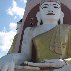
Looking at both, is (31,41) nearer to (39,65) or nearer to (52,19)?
(52,19)

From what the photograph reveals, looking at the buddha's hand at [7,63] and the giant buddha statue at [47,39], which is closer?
the buddha's hand at [7,63]

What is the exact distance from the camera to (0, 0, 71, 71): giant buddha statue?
15.4ft

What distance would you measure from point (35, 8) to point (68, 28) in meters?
1.05

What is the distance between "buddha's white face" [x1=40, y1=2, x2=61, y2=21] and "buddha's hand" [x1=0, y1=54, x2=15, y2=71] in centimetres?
100

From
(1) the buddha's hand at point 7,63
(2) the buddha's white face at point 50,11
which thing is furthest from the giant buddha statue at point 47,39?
(1) the buddha's hand at point 7,63

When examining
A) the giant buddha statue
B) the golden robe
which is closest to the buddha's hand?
the giant buddha statue

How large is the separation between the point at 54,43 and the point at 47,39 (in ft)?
0.44


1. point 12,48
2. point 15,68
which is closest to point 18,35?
point 12,48

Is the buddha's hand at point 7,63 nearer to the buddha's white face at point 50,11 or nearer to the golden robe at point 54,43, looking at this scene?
the golden robe at point 54,43

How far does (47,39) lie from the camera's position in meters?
4.83

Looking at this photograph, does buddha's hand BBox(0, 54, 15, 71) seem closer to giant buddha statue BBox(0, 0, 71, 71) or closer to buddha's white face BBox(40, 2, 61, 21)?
giant buddha statue BBox(0, 0, 71, 71)

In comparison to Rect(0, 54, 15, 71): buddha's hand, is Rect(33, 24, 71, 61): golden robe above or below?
above

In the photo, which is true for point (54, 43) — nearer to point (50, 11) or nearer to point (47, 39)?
point (47, 39)

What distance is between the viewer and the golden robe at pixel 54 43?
185 inches
